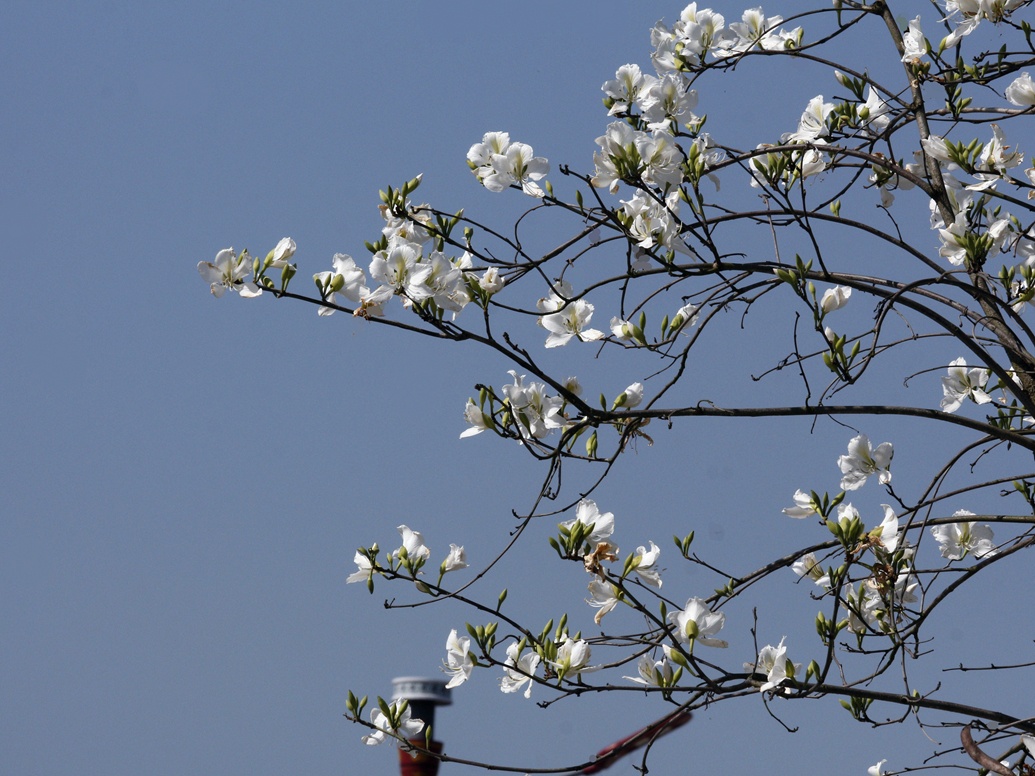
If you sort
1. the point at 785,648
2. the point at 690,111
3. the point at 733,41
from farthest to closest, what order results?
the point at 733,41
the point at 690,111
the point at 785,648

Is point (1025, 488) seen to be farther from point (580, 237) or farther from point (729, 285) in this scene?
point (580, 237)

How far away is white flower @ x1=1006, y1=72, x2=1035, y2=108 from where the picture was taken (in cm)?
238

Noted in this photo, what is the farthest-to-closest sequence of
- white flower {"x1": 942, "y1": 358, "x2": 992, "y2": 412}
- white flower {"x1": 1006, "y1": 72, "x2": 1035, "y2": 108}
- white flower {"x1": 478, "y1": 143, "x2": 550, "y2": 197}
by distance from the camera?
white flower {"x1": 942, "y1": 358, "x2": 992, "y2": 412} → white flower {"x1": 1006, "y1": 72, "x2": 1035, "y2": 108} → white flower {"x1": 478, "y1": 143, "x2": 550, "y2": 197}

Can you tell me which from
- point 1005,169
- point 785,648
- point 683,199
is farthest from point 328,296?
point 1005,169

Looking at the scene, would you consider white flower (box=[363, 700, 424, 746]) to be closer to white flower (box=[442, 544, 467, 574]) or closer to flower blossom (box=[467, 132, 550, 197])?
white flower (box=[442, 544, 467, 574])

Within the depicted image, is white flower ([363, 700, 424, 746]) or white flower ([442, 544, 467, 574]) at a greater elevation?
white flower ([442, 544, 467, 574])

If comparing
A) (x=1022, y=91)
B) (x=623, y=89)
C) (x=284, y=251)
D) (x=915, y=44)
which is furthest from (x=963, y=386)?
(x=284, y=251)

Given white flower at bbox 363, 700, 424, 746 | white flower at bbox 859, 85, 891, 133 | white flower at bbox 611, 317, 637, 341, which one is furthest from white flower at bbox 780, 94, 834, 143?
white flower at bbox 363, 700, 424, 746

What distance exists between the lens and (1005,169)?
2469 mm

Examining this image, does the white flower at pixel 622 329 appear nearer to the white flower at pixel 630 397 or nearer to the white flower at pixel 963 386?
the white flower at pixel 630 397

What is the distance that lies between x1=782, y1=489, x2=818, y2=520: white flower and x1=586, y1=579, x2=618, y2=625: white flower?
43 cm

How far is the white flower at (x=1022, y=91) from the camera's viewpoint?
238 centimetres

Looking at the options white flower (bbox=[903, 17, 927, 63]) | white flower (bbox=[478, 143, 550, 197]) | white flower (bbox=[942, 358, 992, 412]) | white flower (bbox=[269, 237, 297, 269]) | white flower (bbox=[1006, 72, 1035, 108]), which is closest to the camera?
white flower (bbox=[269, 237, 297, 269])

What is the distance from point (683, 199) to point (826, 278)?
1.11ft
